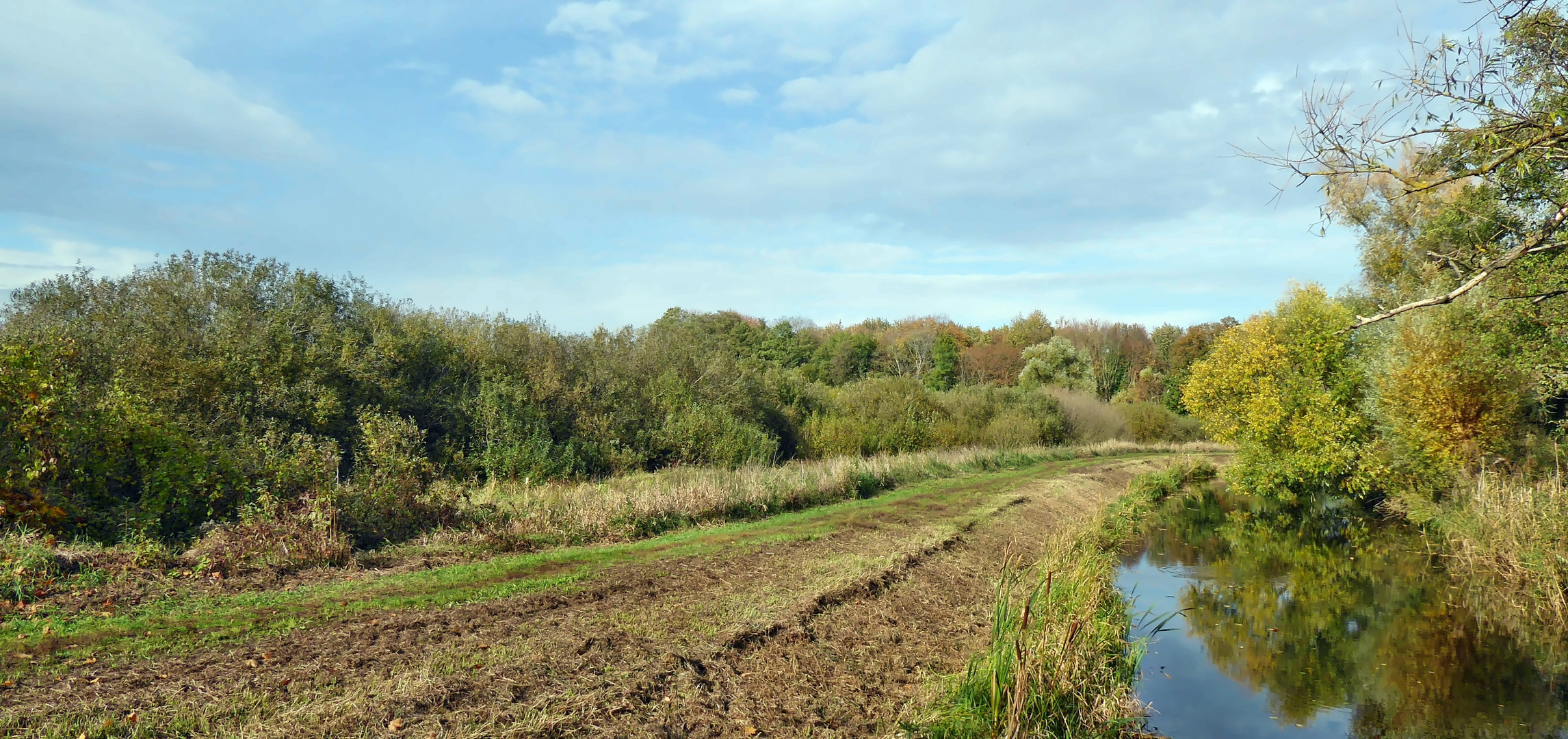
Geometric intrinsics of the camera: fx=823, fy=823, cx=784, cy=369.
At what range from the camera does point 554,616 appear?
8.23m

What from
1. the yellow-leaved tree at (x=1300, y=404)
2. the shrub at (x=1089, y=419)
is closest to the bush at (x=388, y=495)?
the yellow-leaved tree at (x=1300, y=404)

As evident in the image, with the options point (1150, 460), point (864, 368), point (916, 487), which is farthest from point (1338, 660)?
point (864, 368)

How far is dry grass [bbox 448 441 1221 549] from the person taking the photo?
13.3 m

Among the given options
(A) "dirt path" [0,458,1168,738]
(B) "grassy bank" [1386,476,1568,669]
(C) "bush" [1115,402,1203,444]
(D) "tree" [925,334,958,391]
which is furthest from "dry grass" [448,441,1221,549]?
(D) "tree" [925,334,958,391]

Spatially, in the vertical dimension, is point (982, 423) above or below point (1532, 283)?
below

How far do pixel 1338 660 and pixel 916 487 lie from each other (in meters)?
12.5

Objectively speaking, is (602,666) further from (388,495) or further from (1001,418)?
(1001,418)

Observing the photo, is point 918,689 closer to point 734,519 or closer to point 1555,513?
point 734,519

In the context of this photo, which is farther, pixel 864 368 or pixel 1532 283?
pixel 864 368

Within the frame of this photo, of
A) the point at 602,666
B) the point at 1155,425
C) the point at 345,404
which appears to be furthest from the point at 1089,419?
the point at 602,666

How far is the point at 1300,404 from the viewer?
75.7ft

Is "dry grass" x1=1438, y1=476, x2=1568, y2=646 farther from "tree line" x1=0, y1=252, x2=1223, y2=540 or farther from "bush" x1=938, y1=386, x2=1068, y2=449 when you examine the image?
"bush" x1=938, y1=386, x2=1068, y2=449

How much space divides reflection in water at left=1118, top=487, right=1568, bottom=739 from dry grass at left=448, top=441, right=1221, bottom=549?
696cm

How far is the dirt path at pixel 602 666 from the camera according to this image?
5.42 meters
